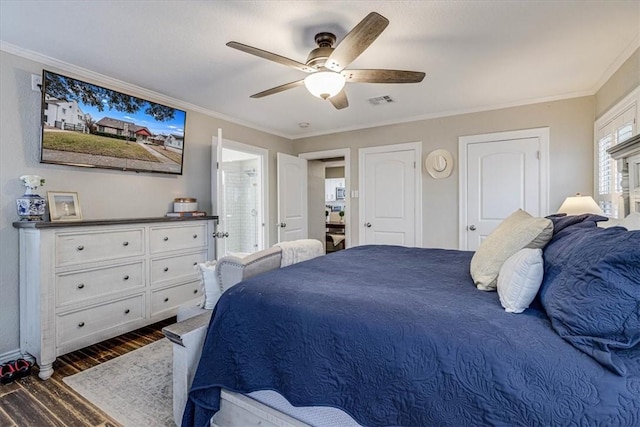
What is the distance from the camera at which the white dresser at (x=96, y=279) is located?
225 cm

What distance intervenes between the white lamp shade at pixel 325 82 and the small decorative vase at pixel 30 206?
2.24 m

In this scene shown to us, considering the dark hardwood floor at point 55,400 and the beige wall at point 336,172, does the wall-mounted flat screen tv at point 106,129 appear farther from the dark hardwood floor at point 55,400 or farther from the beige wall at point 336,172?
the beige wall at point 336,172

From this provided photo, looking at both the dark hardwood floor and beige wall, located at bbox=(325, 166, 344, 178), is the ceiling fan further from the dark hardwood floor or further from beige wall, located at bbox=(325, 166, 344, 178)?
beige wall, located at bbox=(325, 166, 344, 178)

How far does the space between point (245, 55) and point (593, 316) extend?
2.61 meters

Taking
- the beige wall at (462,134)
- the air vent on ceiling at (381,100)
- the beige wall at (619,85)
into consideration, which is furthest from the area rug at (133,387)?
the beige wall at (619,85)

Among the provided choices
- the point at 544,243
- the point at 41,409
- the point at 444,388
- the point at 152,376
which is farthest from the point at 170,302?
the point at 544,243

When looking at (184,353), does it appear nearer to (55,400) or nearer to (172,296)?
(55,400)

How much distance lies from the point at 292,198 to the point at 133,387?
326 centimetres

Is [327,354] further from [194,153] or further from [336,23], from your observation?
[194,153]

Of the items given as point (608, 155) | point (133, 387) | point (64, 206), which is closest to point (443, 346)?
point (133, 387)

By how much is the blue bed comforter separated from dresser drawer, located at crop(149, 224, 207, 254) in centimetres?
184

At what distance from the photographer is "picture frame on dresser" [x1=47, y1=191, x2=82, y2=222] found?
251 cm

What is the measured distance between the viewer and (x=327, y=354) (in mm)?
1179

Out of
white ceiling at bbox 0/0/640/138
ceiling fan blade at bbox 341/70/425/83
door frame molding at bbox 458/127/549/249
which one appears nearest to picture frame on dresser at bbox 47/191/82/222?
white ceiling at bbox 0/0/640/138
